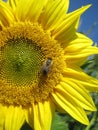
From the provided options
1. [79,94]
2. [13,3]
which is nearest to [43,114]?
[79,94]

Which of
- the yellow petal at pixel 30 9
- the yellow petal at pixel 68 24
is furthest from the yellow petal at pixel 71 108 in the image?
the yellow petal at pixel 30 9

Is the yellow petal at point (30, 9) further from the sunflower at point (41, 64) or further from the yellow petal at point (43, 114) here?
the yellow petal at point (43, 114)

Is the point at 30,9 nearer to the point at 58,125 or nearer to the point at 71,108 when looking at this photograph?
the point at 71,108

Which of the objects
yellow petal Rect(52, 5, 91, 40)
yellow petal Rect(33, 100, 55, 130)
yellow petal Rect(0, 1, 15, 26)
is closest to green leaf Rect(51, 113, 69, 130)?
yellow petal Rect(33, 100, 55, 130)

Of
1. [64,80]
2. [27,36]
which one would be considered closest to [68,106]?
[64,80]

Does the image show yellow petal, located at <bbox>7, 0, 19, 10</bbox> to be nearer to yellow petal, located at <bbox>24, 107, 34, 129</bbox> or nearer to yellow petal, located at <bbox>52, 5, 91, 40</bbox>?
yellow petal, located at <bbox>52, 5, 91, 40</bbox>

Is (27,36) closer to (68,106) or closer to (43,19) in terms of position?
(43,19)

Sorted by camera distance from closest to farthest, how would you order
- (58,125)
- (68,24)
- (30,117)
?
(68,24) < (30,117) < (58,125)
